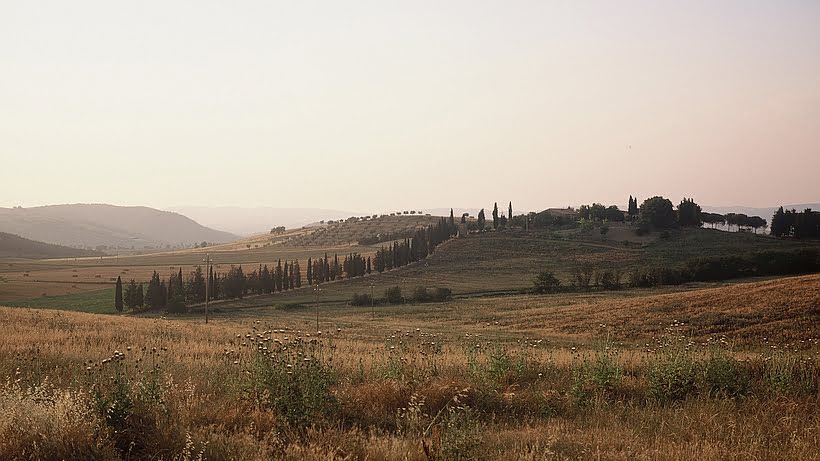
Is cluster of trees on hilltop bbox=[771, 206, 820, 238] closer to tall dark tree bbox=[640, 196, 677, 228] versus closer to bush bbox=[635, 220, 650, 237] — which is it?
tall dark tree bbox=[640, 196, 677, 228]

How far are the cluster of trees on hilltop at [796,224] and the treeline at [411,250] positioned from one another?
85.5m

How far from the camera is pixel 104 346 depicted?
15.5 m

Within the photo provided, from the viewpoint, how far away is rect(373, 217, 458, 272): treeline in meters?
127

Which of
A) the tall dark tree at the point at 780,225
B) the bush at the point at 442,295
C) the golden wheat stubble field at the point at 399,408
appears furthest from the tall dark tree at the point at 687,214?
the golden wheat stubble field at the point at 399,408

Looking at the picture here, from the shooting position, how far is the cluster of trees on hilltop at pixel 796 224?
427ft

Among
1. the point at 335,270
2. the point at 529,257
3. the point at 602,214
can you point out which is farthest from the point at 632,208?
the point at 335,270

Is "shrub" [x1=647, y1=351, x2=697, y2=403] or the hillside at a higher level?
"shrub" [x1=647, y1=351, x2=697, y2=403]

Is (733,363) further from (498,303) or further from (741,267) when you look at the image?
(741,267)

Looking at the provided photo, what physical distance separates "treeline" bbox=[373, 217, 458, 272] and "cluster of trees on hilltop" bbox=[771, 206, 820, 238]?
85.5 meters

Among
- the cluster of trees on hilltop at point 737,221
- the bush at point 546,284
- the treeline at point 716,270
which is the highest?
the cluster of trees on hilltop at point 737,221

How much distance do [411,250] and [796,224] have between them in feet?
312

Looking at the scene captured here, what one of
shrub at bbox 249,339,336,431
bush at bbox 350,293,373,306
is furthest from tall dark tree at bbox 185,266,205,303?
shrub at bbox 249,339,336,431

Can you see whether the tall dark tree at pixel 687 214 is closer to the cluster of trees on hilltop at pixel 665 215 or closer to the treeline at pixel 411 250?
the cluster of trees on hilltop at pixel 665 215

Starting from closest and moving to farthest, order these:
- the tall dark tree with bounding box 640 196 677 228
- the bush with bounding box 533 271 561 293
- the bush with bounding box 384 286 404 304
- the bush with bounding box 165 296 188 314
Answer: the bush with bounding box 165 296 188 314
the bush with bounding box 533 271 561 293
the bush with bounding box 384 286 404 304
the tall dark tree with bounding box 640 196 677 228
